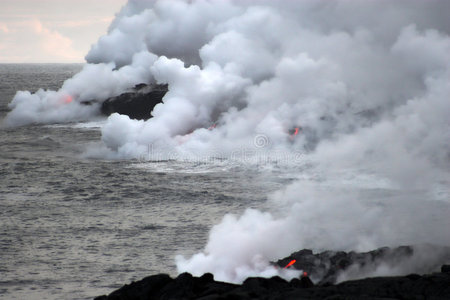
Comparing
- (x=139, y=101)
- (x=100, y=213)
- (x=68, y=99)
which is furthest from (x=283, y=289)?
(x=68, y=99)

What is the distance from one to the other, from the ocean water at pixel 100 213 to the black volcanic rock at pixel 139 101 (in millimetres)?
27608

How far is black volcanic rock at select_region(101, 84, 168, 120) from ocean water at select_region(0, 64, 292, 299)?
27.6 m

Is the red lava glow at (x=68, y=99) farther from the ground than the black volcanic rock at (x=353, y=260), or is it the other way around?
the red lava glow at (x=68, y=99)

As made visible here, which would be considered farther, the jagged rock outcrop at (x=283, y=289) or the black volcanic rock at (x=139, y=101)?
the black volcanic rock at (x=139, y=101)

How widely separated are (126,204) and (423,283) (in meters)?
29.3

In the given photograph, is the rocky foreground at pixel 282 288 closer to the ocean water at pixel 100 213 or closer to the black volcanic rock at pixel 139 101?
the ocean water at pixel 100 213

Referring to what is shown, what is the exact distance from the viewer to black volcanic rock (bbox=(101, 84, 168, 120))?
333ft

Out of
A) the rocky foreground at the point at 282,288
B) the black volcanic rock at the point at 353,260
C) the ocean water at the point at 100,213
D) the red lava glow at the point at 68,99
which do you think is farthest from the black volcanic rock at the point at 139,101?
the rocky foreground at the point at 282,288

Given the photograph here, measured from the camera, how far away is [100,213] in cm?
4516

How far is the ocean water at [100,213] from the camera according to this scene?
32.8 meters

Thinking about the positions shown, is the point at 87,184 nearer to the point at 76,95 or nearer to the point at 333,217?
the point at 333,217

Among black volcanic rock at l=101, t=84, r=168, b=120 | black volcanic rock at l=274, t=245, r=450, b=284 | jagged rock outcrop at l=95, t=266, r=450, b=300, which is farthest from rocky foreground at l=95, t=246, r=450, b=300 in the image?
black volcanic rock at l=101, t=84, r=168, b=120

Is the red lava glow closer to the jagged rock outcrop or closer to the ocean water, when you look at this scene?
the ocean water

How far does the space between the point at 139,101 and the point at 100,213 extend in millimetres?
58366
